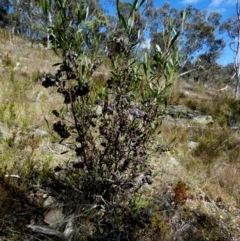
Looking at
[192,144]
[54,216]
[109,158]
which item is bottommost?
[54,216]

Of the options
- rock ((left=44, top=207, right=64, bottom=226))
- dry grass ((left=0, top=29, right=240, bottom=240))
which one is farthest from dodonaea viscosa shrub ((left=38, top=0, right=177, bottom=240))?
dry grass ((left=0, top=29, right=240, bottom=240))

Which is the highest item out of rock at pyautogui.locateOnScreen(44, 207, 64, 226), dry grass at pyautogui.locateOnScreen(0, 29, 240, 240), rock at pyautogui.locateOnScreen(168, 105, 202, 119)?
rock at pyautogui.locateOnScreen(168, 105, 202, 119)

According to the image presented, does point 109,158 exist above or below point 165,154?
above

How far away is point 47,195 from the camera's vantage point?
2.61 meters

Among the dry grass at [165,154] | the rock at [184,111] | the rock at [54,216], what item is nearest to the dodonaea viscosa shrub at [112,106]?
the rock at [54,216]

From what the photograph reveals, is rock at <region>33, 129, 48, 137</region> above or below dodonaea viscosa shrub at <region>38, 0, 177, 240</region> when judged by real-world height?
below

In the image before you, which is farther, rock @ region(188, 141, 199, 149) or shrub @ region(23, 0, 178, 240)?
rock @ region(188, 141, 199, 149)

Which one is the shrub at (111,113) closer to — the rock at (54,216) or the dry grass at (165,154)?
the rock at (54,216)

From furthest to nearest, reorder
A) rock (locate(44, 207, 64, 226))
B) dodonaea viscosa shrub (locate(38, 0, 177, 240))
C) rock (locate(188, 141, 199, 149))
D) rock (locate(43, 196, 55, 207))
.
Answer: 1. rock (locate(188, 141, 199, 149))
2. rock (locate(43, 196, 55, 207))
3. rock (locate(44, 207, 64, 226))
4. dodonaea viscosa shrub (locate(38, 0, 177, 240))

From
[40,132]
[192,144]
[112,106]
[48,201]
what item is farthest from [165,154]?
[112,106]

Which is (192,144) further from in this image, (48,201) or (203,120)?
(48,201)

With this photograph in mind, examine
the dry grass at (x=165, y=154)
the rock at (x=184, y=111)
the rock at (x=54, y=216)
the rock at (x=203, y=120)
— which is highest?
the rock at (x=184, y=111)

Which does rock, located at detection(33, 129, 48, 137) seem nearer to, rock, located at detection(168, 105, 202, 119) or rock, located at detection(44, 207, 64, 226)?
rock, located at detection(44, 207, 64, 226)

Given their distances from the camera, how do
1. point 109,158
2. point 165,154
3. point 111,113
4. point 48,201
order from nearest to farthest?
point 111,113
point 109,158
point 48,201
point 165,154
